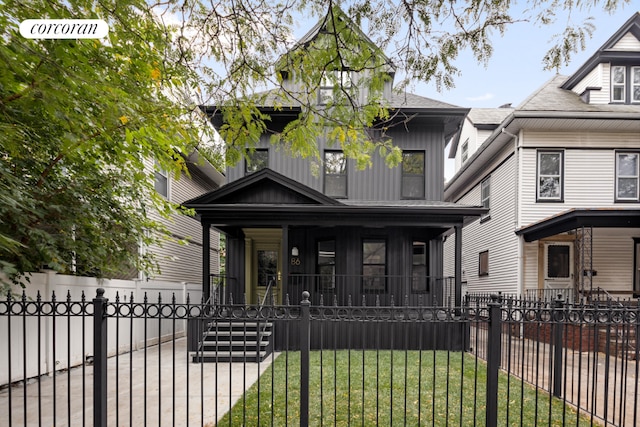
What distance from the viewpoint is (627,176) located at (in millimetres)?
14531

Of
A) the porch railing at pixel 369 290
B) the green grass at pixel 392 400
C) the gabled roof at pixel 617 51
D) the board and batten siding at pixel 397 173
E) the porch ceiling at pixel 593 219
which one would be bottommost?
the green grass at pixel 392 400

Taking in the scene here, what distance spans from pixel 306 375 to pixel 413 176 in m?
9.92

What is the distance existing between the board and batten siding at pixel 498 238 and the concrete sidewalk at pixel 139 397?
391 inches

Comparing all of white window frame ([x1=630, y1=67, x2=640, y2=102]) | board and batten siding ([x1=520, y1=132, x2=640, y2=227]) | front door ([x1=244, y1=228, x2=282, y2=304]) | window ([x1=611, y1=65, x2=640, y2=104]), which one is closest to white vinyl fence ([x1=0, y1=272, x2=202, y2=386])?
front door ([x1=244, y1=228, x2=282, y2=304])

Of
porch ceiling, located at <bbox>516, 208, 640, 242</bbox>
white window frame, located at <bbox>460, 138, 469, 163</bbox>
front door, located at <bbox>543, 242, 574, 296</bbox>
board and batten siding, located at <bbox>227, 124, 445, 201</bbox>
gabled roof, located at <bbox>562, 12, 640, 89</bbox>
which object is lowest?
front door, located at <bbox>543, 242, 574, 296</bbox>

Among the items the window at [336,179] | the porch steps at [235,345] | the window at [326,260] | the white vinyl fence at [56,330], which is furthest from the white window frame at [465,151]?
the white vinyl fence at [56,330]

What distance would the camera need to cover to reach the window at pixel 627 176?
14539 millimetres

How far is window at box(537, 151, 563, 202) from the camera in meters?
14.6

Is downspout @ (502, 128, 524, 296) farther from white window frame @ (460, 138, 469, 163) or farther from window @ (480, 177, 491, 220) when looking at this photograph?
white window frame @ (460, 138, 469, 163)

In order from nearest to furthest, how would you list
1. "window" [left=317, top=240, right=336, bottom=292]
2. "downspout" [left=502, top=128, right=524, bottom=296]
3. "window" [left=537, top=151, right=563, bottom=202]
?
"window" [left=317, top=240, right=336, bottom=292] → "downspout" [left=502, top=128, right=524, bottom=296] → "window" [left=537, top=151, right=563, bottom=202]

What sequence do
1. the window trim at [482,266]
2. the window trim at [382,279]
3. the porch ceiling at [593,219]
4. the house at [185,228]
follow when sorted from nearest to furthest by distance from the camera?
the porch ceiling at [593,219] < the window trim at [382,279] < the house at [185,228] < the window trim at [482,266]

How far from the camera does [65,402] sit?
6.86m

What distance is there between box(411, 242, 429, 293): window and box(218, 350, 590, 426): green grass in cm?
419

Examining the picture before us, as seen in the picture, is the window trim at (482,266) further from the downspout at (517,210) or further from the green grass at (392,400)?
the green grass at (392,400)
